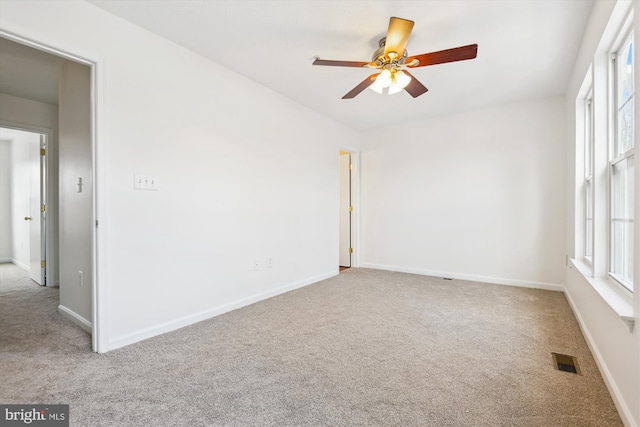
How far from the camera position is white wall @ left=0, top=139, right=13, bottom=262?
5676 millimetres

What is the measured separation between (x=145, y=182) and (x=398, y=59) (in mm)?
2246

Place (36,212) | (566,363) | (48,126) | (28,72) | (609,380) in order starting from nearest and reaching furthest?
(609,380), (566,363), (28,72), (48,126), (36,212)

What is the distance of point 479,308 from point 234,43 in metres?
3.54

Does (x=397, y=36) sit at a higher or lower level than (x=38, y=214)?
higher

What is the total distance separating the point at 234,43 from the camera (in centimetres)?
256

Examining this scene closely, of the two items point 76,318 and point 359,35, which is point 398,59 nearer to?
point 359,35

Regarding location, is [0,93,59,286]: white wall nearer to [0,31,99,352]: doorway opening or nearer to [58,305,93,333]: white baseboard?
[0,31,99,352]: doorway opening

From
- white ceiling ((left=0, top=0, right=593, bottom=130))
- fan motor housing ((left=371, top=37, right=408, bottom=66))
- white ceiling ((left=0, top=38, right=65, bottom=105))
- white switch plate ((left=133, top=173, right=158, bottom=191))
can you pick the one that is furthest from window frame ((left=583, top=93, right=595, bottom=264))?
white ceiling ((left=0, top=38, right=65, bottom=105))

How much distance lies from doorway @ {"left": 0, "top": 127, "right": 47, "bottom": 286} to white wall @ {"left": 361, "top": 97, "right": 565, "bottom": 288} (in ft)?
16.1

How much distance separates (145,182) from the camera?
2.37 meters

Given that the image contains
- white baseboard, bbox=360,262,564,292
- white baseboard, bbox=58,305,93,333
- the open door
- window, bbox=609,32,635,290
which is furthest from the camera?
the open door

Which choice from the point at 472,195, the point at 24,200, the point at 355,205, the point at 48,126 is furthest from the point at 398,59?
the point at 24,200

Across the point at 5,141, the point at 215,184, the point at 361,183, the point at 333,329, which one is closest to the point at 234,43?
the point at 215,184

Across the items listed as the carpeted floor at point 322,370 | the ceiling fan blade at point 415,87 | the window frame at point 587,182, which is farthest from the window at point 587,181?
the ceiling fan blade at point 415,87
